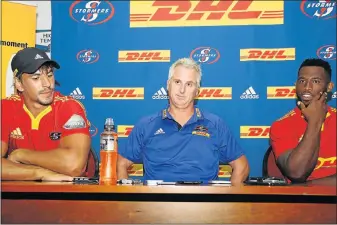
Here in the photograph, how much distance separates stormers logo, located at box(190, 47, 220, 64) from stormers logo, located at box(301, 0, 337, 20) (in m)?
0.76

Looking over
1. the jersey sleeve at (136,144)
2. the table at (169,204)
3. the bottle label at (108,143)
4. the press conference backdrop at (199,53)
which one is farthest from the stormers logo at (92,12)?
the table at (169,204)

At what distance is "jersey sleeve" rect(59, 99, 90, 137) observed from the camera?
327 cm

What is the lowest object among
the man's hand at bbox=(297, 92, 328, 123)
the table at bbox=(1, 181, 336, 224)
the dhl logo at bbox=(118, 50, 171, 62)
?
the table at bbox=(1, 181, 336, 224)

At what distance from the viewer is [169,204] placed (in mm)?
2102

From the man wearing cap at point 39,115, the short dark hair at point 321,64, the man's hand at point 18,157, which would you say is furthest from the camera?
the short dark hair at point 321,64

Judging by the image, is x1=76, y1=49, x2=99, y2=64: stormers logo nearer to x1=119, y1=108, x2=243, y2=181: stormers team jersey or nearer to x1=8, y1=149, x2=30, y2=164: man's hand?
x1=119, y1=108, x2=243, y2=181: stormers team jersey

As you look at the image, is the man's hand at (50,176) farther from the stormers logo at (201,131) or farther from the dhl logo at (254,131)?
the dhl logo at (254,131)

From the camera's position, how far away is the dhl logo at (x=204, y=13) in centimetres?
A: 400

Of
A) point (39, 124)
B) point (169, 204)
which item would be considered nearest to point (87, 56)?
point (39, 124)

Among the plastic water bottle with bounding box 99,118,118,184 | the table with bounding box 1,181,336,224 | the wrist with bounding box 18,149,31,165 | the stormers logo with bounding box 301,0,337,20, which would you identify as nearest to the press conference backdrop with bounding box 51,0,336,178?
the stormers logo with bounding box 301,0,337,20

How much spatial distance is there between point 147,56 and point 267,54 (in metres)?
0.96

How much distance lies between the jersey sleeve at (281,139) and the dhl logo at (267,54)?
0.66m

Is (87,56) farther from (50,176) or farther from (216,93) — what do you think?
(50,176)

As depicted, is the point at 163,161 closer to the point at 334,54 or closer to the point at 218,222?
the point at 218,222
